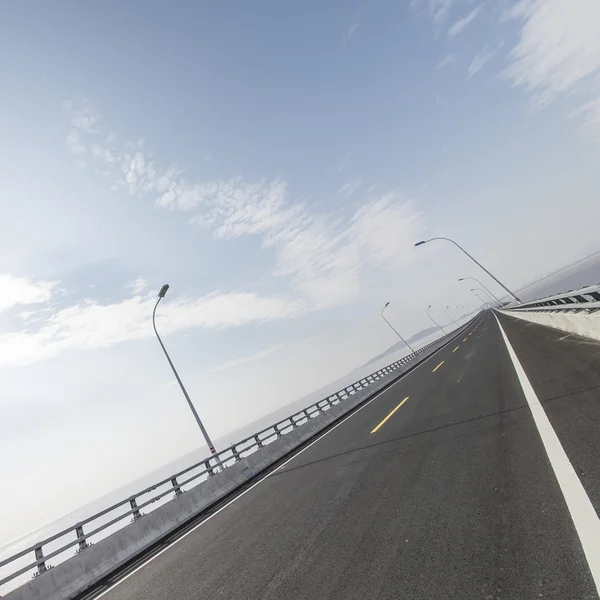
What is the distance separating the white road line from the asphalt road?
0.07m

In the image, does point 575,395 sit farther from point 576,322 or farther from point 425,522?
point 576,322

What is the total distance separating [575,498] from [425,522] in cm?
163

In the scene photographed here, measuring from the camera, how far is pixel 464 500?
471cm

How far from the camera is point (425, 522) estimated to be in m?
4.53

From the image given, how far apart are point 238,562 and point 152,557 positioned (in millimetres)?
3614

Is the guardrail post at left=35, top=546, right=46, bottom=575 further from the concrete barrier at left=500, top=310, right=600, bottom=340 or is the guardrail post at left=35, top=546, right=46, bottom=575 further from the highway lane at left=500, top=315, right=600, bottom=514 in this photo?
the concrete barrier at left=500, top=310, right=600, bottom=340

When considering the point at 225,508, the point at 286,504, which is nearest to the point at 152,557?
the point at 225,508

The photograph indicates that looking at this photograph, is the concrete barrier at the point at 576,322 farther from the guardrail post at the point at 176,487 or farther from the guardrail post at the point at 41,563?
the guardrail post at the point at 41,563

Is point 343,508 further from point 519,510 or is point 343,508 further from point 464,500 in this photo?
point 519,510

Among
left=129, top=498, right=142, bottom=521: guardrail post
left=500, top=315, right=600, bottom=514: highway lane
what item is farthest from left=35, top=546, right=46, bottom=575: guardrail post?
left=500, top=315, right=600, bottom=514: highway lane

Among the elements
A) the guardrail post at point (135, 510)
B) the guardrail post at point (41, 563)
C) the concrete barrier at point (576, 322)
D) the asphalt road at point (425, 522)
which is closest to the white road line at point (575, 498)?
the asphalt road at point (425, 522)

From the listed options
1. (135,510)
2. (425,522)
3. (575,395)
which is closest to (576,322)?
(575,395)

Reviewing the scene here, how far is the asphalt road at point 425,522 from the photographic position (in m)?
3.31

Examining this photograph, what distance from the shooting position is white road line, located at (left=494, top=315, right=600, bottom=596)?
2.95 metres
